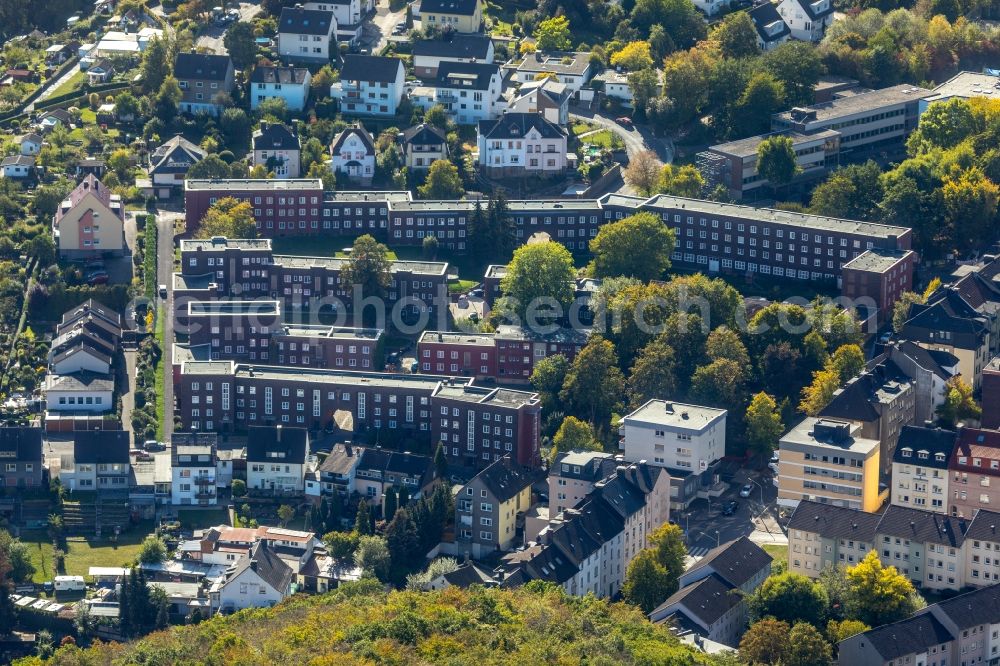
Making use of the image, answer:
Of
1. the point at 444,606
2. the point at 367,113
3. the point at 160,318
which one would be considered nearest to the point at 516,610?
the point at 444,606

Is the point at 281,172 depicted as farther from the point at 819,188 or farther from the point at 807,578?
the point at 807,578

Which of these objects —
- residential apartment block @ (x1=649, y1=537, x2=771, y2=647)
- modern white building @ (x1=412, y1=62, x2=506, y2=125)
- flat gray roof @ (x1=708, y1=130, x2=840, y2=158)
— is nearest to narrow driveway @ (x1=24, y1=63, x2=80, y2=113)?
modern white building @ (x1=412, y1=62, x2=506, y2=125)

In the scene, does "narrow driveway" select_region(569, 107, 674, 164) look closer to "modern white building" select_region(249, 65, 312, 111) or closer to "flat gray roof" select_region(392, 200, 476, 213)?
"flat gray roof" select_region(392, 200, 476, 213)

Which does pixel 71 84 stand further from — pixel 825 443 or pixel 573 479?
pixel 825 443

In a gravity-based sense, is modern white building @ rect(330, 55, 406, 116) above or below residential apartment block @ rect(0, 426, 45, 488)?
above

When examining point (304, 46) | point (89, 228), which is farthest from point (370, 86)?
point (89, 228)
